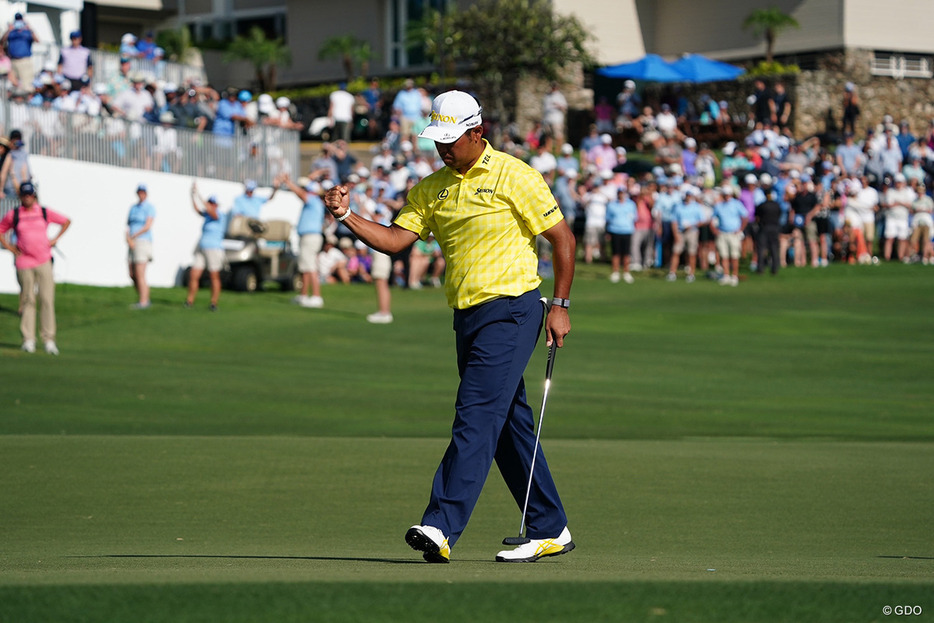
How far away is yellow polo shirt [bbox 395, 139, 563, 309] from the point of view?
260 inches

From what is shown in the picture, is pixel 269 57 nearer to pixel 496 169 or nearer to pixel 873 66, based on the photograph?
pixel 873 66

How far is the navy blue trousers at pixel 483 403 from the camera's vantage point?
6469 millimetres

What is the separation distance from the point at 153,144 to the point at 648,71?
52.7ft

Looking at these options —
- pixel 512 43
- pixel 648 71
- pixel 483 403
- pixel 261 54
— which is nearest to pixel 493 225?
pixel 483 403

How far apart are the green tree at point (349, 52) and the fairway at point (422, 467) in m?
24.3

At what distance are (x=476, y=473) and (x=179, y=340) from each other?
54.0ft

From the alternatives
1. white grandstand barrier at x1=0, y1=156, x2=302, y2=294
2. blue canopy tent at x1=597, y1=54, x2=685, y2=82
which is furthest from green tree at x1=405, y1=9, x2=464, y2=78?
white grandstand barrier at x1=0, y1=156, x2=302, y2=294

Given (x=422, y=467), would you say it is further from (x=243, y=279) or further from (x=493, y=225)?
(x=243, y=279)

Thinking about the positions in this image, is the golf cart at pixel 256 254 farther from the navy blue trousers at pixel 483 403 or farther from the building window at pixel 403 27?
the building window at pixel 403 27

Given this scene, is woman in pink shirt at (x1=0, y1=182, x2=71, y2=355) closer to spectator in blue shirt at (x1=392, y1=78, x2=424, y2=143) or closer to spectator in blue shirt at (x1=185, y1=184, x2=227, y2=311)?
spectator in blue shirt at (x1=185, y1=184, x2=227, y2=311)

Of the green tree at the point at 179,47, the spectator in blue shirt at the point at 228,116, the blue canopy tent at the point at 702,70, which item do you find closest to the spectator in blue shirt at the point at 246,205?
the spectator in blue shirt at the point at 228,116

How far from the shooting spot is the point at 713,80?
40.8m

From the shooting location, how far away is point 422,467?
10836 mm

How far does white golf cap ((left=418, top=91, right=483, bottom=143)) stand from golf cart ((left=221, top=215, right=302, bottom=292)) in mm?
20995
